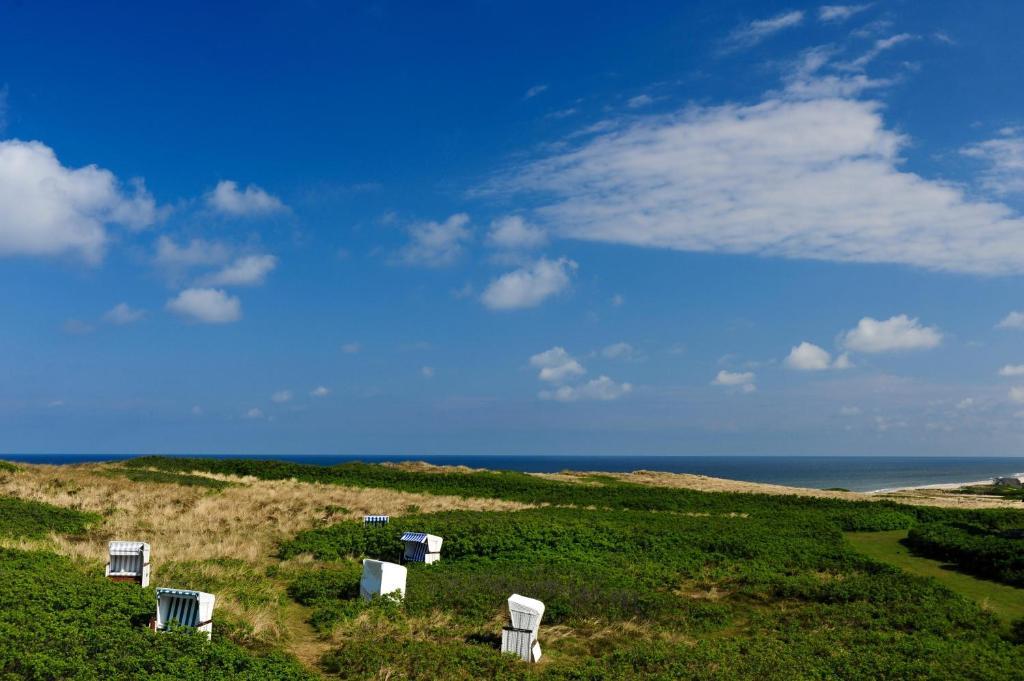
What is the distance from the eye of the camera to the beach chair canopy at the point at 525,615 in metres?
15.1

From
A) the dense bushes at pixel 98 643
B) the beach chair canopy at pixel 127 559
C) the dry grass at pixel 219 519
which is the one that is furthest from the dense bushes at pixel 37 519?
the dense bushes at pixel 98 643

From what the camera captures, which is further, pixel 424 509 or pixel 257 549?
pixel 424 509

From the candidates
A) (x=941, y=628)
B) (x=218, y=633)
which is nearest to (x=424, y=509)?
(x=218, y=633)

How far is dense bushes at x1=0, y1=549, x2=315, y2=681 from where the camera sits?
11.8 metres

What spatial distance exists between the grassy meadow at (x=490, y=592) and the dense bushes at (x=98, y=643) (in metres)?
0.04

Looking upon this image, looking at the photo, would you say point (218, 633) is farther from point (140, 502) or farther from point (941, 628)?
point (140, 502)

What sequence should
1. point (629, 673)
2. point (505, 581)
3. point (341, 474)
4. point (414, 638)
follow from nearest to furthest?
1. point (629, 673)
2. point (414, 638)
3. point (505, 581)
4. point (341, 474)

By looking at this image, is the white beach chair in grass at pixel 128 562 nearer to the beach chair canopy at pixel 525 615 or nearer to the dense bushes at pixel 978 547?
the beach chair canopy at pixel 525 615

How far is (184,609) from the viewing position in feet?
46.5

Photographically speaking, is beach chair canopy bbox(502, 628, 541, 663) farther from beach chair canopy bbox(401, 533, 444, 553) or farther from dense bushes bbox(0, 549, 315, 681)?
beach chair canopy bbox(401, 533, 444, 553)

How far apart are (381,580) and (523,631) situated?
4.95 metres

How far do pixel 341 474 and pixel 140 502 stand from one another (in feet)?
75.6

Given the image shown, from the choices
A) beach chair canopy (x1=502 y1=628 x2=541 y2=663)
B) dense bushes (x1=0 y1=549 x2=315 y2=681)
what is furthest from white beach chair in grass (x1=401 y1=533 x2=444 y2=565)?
dense bushes (x1=0 y1=549 x2=315 y2=681)

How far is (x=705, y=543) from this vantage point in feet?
89.2
